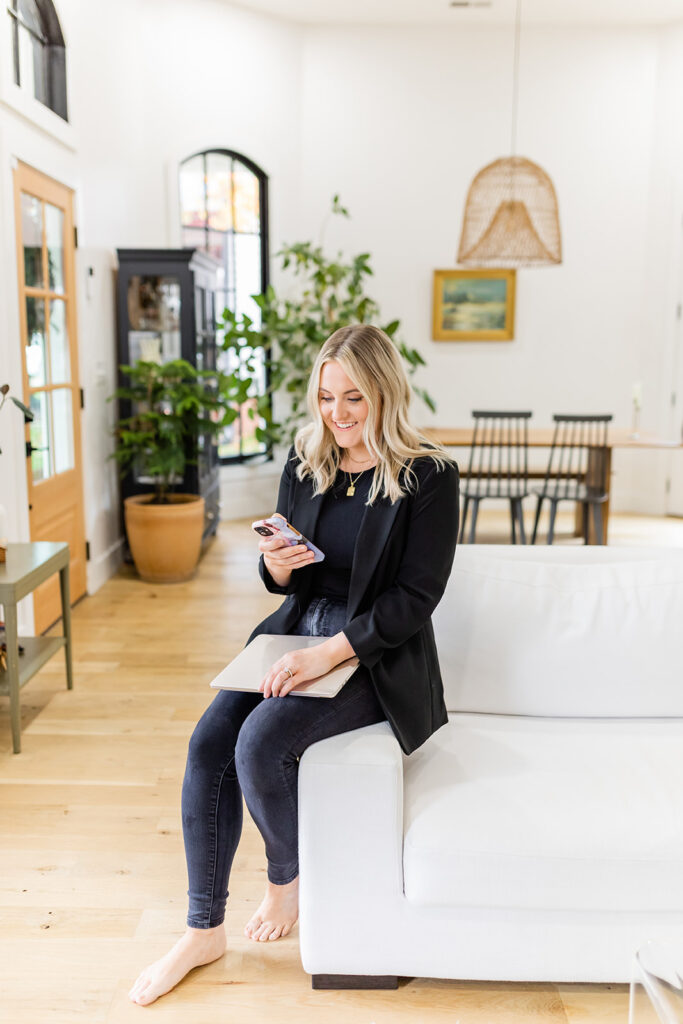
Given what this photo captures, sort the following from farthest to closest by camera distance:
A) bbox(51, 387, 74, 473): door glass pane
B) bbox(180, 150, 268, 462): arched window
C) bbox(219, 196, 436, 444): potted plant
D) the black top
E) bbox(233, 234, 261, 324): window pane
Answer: bbox(233, 234, 261, 324): window pane → bbox(180, 150, 268, 462): arched window → bbox(219, 196, 436, 444): potted plant → bbox(51, 387, 74, 473): door glass pane → the black top

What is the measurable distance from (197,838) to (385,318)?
591cm

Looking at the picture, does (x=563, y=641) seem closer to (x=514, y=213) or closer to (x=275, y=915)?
(x=275, y=915)

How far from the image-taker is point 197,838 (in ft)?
5.91

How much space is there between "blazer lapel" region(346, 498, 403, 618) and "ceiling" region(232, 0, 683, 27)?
5696mm

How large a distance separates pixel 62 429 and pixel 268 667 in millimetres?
2948

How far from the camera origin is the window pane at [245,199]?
669 centimetres

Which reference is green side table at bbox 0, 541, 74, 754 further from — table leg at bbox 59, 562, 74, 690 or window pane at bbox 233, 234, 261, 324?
window pane at bbox 233, 234, 261, 324

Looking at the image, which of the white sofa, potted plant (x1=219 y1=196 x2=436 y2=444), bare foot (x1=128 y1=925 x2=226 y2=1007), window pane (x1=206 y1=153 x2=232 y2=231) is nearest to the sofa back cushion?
the white sofa

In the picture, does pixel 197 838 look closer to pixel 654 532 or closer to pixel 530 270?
pixel 654 532

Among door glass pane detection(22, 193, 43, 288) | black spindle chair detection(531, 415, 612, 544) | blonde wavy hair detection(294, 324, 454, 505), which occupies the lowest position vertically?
black spindle chair detection(531, 415, 612, 544)

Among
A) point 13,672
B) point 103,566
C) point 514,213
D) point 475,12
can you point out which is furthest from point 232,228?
point 13,672

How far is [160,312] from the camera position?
519 centimetres

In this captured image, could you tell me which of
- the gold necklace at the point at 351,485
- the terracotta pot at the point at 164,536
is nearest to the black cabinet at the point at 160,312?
the terracotta pot at the point at 164,536

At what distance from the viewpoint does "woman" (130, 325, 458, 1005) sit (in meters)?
1.77
